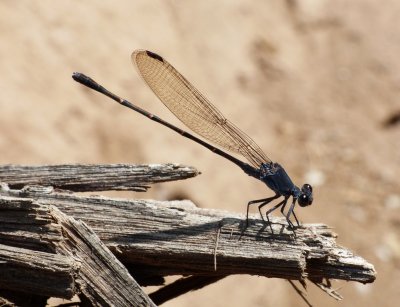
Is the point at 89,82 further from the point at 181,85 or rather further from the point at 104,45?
the point at 104,45

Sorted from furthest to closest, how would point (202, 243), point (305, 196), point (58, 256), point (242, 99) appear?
point (242, 99)
point (305, 196)
point (202, 243)
point (58, 256)

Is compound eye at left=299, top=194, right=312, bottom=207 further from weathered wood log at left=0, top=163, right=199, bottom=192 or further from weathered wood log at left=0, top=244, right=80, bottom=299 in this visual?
weathered wood log at left=0, top=244, right=80, bottom=299

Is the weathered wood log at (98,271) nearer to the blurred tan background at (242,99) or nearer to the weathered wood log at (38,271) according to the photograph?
the weathered wood log at (38,271)

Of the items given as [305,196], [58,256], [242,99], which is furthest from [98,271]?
[242,99]

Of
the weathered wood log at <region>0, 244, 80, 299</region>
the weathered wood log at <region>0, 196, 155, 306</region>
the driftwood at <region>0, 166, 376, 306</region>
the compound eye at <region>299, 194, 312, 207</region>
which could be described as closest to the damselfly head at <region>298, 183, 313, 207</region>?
the compound eye at <region>299, 194, 312, 207</region>

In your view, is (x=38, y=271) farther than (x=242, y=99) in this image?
No

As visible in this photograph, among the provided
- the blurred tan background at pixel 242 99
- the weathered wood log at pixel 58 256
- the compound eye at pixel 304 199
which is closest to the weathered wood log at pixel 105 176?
the weathered wood log at pixel 58 256

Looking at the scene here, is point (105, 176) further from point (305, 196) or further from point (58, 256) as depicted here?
point (305, 196)
